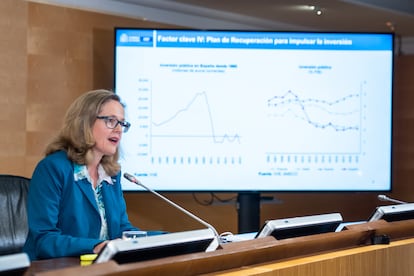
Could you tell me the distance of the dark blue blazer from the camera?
2.45m

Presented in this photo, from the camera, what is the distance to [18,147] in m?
3.97

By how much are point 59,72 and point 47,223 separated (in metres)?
1.84

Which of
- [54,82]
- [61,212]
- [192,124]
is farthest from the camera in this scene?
[192,124]

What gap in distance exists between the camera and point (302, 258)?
6.83 feet

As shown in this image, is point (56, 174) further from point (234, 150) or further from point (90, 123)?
point (234, 150)

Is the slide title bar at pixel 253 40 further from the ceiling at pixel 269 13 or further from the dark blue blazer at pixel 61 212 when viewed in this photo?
the dark blue blazer at pixel 61 212

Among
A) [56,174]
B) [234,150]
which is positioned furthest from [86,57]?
[56,174]

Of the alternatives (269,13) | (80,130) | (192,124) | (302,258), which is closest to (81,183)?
(80,130)

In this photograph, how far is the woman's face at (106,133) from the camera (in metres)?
2.76

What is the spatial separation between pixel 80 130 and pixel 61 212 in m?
0.32

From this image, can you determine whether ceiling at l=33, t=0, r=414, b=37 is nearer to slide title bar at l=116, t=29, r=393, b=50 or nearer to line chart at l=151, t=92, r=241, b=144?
slide title bar at l=116, t=29, r=393, b=50

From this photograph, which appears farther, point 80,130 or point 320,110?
point 320,110

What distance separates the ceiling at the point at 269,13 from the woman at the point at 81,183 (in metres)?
1.64

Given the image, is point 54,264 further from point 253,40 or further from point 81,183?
point 253,40
